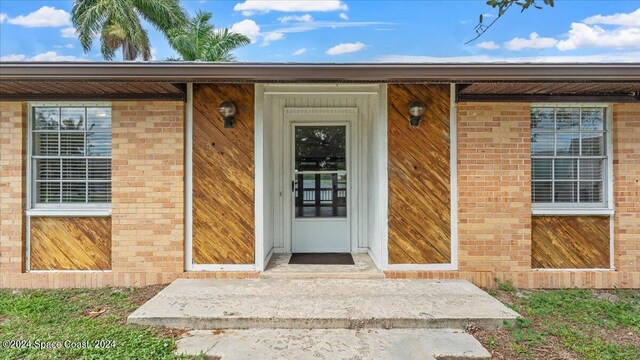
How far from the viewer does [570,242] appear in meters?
4.28

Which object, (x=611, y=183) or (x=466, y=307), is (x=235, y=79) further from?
(x=611, y=183)

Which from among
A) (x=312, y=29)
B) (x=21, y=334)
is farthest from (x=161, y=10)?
(x=21, y=334)

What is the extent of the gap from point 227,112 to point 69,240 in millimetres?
2553

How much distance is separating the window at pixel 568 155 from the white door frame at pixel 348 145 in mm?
2410

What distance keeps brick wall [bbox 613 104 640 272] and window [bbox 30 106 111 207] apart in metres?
6.32

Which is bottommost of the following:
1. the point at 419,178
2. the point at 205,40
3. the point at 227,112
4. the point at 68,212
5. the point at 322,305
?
the point at 322,305

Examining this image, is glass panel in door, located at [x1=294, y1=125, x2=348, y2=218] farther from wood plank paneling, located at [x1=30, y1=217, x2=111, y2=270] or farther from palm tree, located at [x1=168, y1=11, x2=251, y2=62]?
palm tree, located at [x1=168, y1=11, x2=251, y2=62]

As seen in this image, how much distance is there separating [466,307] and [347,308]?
1.17 metres

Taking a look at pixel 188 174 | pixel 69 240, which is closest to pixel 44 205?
pixel 69 240

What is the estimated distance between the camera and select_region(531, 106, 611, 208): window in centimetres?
432

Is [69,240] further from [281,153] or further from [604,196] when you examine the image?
[604,196]

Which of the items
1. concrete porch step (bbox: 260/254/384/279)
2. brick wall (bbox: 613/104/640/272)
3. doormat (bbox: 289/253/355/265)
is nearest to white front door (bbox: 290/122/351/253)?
doormat (bbox: 289/253/355/265)

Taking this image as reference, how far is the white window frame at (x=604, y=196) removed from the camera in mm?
4246

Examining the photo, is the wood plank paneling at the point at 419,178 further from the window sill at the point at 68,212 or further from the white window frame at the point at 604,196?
the window sill at the point at 68,212
